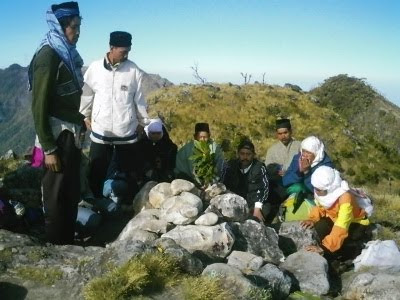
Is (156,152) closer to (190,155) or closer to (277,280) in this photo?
(190,155)

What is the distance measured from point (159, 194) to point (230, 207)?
100 centimetres

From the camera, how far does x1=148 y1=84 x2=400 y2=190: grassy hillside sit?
23016mm

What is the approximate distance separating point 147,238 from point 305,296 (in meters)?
1.90

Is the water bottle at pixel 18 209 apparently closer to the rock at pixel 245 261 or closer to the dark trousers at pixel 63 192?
the dark trousers at pixel 63 192

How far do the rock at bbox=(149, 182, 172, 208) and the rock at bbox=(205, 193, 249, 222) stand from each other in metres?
0.63

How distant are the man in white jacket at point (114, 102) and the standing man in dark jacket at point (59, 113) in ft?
3.40

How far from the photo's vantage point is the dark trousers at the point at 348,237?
6199 mm

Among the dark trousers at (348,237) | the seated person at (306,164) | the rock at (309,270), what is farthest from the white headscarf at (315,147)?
the rock at (309,270)

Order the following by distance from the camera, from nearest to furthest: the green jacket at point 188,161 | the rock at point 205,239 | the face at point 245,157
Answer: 1. the rock at point 205,239
2. the green jacket at point 188,161
3. the face at point 245,157

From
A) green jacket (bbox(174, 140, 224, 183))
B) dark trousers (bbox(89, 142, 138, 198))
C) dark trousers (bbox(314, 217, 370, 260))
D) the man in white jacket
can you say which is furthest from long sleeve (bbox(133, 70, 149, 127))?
dark trousers (bbox(314, 217, 370, 260))

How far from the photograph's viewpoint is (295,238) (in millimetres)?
6188

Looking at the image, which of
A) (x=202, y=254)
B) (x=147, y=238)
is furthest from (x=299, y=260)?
(x=147, y=238)

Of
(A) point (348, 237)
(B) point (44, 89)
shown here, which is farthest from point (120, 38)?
(A) point (348, 237)

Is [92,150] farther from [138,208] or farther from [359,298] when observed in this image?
[359,298]
